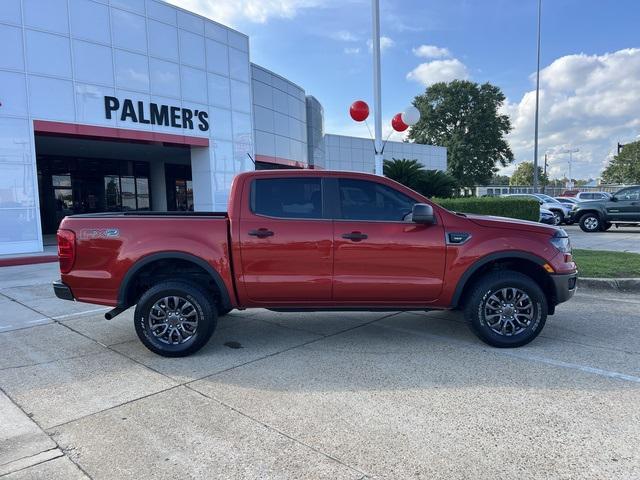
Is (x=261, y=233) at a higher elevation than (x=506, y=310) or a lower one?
higher

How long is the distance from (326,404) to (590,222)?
18437 millimetres

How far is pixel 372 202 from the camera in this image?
4965 mm

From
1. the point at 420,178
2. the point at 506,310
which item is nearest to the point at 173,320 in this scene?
the point at 506,310

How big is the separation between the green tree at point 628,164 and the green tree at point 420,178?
51.2 metres

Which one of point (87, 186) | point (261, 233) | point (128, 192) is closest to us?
point (261, 233)

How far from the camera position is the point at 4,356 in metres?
4.97

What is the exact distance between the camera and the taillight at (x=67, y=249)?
4.78 metres

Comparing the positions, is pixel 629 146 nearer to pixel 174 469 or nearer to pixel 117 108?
pixel 117 108

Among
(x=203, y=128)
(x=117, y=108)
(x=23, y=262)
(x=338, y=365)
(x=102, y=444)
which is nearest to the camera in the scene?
(x=102, y=444)

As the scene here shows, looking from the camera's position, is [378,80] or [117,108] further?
[117,108]

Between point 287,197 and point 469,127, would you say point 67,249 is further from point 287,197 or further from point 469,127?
point 469,127

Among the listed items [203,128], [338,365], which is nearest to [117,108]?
[203,128]

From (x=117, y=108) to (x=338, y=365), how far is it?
14.0 metres

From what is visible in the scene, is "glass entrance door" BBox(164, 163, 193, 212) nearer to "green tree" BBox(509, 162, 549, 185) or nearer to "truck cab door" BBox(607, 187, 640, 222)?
"truck cab door" BBox(607, 187, 640, 222)
